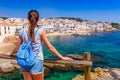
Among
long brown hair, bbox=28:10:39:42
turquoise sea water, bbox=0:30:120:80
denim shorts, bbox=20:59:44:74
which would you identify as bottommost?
turquoise sea water, bbox=0:30:120:80

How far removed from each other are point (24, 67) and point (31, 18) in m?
0.89

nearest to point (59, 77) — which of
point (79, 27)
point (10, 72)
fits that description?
point (10, 72)

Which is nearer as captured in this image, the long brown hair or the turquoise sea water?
the long brown hair

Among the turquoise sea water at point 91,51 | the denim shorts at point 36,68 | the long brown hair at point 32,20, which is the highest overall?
the long brown hair at point 32,20

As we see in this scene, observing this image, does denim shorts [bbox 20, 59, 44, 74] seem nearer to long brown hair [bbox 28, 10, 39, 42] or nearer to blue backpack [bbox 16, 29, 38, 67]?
blue backpack [bbox 16, 29, 38, 67]

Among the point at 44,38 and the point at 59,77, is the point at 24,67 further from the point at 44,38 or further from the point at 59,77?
the point at 59,77

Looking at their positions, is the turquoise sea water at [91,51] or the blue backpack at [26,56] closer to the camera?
the blue backpack at [26,56]

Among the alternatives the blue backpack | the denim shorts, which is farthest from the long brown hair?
the denim shorts

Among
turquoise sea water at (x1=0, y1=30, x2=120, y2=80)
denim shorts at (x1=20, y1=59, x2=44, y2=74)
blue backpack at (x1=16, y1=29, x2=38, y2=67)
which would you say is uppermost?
blue backpack at (x1=16, y1=29, x2=38, y2=67)

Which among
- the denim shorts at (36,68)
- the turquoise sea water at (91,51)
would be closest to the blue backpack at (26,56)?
the denim shorts at (36,68)

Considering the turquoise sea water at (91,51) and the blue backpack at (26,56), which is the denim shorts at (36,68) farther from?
the turquoise sea water at (91,51)

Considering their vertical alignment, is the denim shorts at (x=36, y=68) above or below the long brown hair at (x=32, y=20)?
below

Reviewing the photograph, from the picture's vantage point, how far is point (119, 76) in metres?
14.4

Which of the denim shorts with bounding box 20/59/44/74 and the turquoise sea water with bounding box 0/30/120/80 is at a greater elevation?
the denim shorts with bounding box 20/59/44/74
